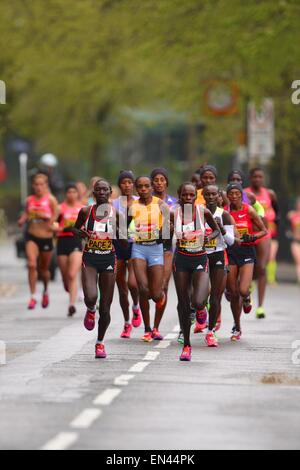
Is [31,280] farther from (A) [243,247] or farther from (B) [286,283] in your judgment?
Answer: (B) [286,283]

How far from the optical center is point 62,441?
10195mm

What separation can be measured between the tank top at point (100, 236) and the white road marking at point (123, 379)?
6.18ft

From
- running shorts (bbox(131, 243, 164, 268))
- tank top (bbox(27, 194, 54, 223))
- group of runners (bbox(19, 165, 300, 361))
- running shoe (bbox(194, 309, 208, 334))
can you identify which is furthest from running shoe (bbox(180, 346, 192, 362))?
tank top (bbox(27, 194, 54, 223))

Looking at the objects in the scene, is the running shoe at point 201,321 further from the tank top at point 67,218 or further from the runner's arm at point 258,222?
the tank top at point 67,218

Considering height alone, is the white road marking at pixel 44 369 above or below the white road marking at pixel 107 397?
below

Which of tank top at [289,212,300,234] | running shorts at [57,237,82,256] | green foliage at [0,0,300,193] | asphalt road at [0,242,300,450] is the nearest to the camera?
asphalt road at [0,242,300,450]

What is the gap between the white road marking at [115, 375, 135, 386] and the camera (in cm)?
1334

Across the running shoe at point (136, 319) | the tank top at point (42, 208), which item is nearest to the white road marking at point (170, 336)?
the running shoe at point (136, 319)

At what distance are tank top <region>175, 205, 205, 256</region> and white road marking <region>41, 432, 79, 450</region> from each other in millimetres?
5290

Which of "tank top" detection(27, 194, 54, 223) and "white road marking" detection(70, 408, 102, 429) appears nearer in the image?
"white road marking" detection(70, 408, 102, 429)

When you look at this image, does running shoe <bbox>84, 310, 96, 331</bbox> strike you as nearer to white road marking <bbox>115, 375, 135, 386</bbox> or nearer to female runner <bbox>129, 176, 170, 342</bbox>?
female runner <bbox>129, 176, 170, 342</bbox>

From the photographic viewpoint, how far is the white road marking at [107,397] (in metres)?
12.0

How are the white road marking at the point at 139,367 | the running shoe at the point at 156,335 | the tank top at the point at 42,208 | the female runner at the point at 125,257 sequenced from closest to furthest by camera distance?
the white road marking at the point at 139,367 → the running shoe at the point at 156,335 → the female runner at the point at 125,257 → the tank top at the point at 42,208
